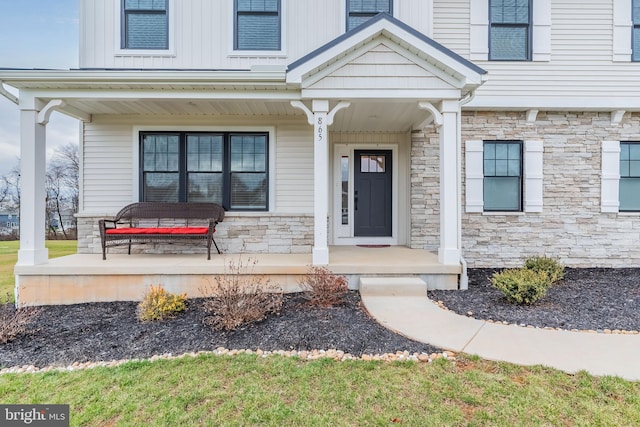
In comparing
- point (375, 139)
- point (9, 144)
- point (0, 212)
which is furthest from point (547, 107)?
point (9, 144)

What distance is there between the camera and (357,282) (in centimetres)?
504

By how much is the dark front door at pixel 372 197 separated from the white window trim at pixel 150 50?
4196 mm

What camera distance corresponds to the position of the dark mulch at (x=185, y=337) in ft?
10.7

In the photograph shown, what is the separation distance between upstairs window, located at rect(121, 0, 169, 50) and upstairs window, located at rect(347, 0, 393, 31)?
345 centimetres

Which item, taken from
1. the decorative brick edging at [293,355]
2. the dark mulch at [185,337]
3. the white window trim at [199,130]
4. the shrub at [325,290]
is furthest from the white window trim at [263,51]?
the decorative brick edging at [293,355]

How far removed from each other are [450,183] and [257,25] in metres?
4.62

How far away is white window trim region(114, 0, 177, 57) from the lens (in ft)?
20.7

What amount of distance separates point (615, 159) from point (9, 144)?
27.9 meters

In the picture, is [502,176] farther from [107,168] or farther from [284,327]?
[107,168]

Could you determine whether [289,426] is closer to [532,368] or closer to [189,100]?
[532,368]

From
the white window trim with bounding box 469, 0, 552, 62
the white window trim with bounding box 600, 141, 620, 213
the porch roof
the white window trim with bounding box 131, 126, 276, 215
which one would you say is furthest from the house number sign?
the white window trim with bounding box 600, 141, 620, 213

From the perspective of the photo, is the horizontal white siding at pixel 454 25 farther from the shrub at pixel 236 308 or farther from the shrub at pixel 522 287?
the shrub at pixel 236 308

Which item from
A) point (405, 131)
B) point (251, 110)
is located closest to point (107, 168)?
point (251, 110)

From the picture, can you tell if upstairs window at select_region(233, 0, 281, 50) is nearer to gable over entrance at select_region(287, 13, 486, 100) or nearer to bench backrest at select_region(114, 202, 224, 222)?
gable over entrance at select_region(287, 13, 486, 100)
